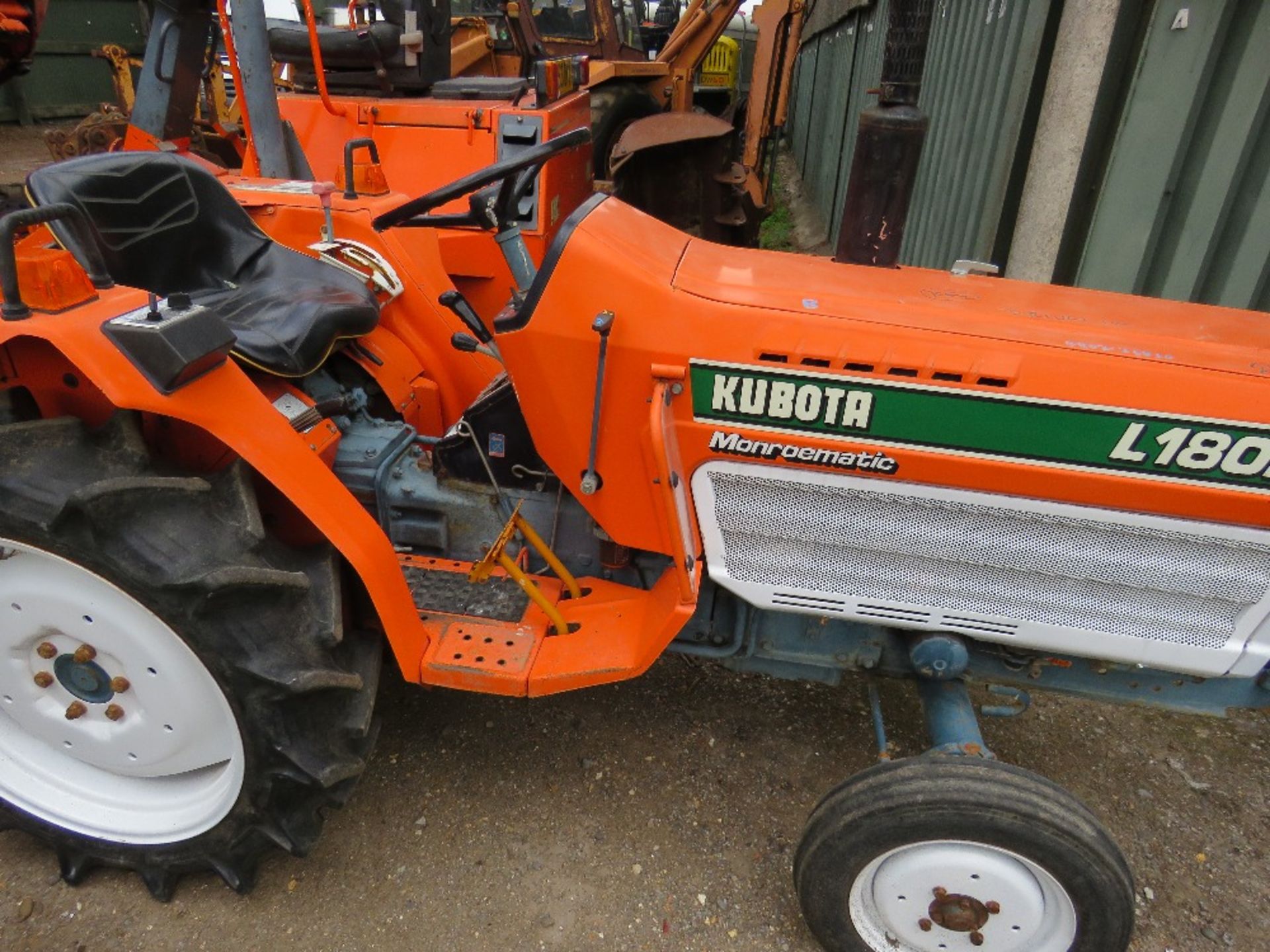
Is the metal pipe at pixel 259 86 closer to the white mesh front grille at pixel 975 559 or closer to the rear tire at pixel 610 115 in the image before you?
the rear tire at pixel 610 115

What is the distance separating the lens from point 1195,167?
9.39 feet

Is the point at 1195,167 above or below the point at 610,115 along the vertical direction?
above

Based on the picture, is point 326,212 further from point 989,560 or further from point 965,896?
point 965,896

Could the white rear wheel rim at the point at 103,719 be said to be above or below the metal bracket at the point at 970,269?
below

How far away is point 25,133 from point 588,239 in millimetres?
12907

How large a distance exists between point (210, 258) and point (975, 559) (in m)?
1.91

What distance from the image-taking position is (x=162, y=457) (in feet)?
5.34

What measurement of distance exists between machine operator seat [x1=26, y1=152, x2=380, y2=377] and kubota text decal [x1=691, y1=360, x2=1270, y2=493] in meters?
0.95

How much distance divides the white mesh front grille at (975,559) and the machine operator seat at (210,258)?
0.98 m

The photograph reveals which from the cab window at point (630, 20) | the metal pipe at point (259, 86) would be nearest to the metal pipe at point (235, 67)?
the metal pipe at point (259, 86)

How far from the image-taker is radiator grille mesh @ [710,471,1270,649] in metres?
1.51

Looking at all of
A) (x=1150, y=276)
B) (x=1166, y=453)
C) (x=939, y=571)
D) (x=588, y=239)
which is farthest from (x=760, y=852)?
(x=1150, y=276)

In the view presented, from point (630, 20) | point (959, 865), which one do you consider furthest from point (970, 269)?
point (630, 20)

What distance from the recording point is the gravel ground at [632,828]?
1.81 meters
